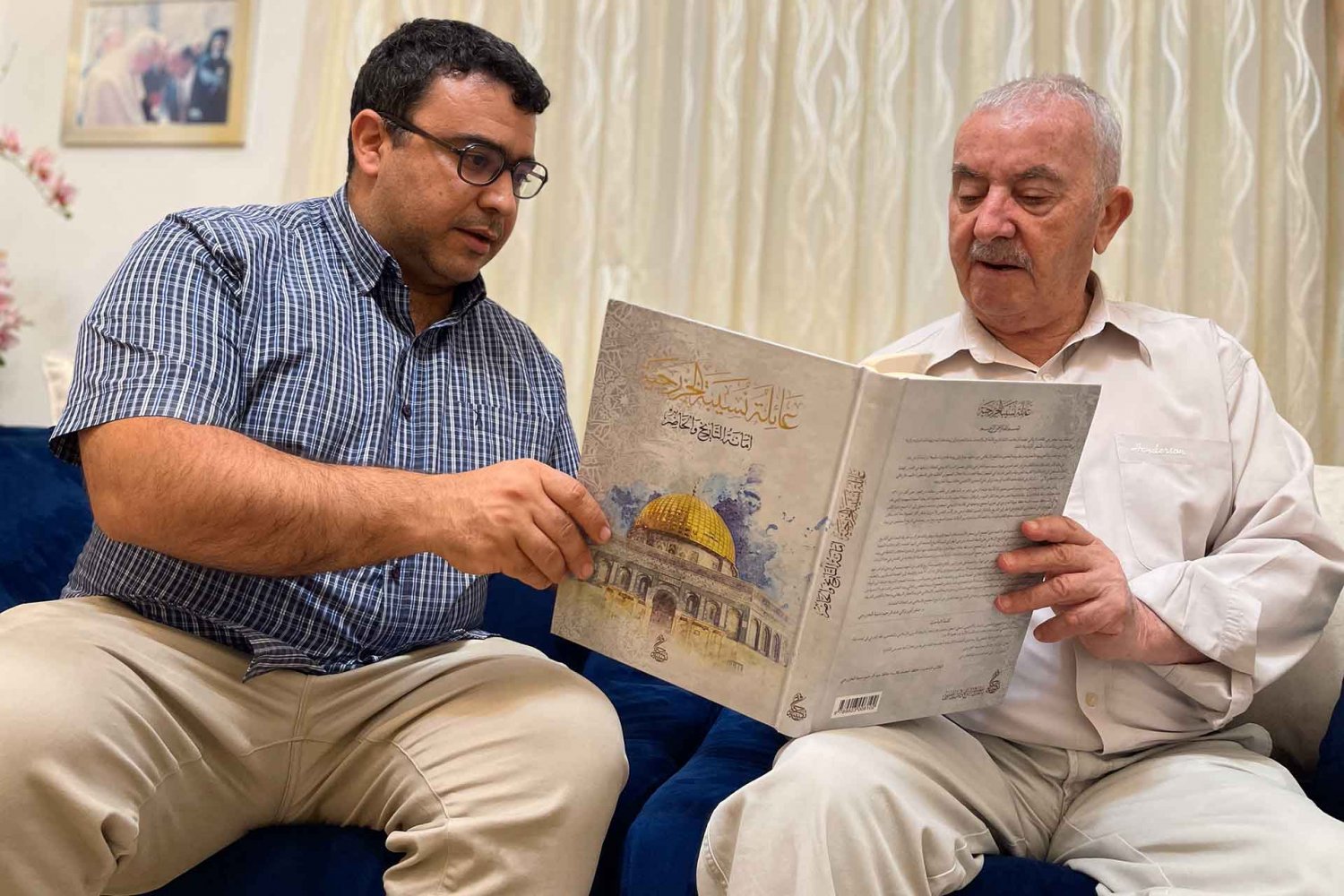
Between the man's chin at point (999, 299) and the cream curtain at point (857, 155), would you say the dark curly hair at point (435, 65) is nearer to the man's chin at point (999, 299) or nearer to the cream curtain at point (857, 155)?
the man's chin at point (999, 299)

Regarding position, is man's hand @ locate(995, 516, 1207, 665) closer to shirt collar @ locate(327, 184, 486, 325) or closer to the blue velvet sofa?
the blue velvet sofa

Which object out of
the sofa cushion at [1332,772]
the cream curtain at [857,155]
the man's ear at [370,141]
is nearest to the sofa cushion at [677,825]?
the sofa cushion at [1332,772]

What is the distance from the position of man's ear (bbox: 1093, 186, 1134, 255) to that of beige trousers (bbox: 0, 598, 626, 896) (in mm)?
1007

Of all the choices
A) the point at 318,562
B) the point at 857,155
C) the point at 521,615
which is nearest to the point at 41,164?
the point at 521,615

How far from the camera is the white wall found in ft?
9.34

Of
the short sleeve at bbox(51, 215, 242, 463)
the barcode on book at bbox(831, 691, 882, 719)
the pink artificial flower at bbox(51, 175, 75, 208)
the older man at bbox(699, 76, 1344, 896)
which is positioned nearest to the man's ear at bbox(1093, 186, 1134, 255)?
the older man at bbox(699, 76, 1344, 896)

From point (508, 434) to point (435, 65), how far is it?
548 mm

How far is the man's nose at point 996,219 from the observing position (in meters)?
1.53

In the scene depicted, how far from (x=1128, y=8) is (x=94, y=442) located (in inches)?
84.0

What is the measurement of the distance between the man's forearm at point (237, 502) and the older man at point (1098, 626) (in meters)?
0.49

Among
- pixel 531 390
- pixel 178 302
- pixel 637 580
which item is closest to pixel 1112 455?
pixel 637 580

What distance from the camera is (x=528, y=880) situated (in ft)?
3.81

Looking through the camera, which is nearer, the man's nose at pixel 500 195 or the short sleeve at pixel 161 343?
the short sleeve at pixel 161 343

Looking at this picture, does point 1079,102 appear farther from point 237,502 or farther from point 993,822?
point 237,502
